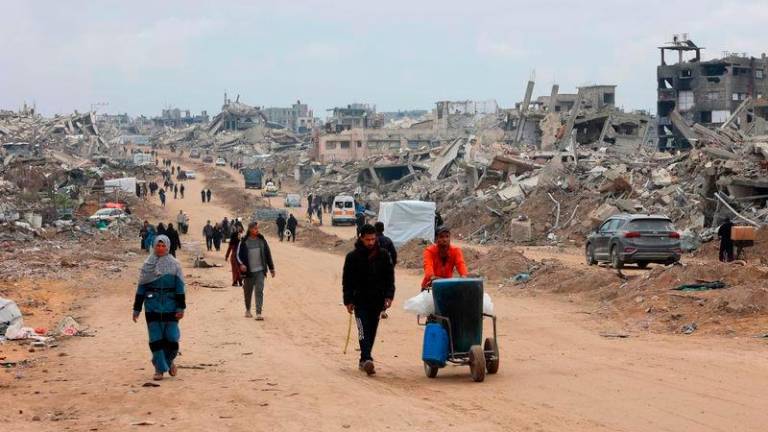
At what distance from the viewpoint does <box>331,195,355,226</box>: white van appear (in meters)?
67.6

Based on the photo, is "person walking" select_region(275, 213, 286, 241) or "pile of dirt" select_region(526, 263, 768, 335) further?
"person walking" select_region(275, 213, 286, 241)

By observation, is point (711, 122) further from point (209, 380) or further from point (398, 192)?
point (209, 380)

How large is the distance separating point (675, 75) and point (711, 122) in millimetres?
5510

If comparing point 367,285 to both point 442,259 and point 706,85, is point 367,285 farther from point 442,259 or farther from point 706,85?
point 706,85

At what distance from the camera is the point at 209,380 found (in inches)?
472

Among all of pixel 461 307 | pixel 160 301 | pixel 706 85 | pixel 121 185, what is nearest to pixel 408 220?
pixel 461 307

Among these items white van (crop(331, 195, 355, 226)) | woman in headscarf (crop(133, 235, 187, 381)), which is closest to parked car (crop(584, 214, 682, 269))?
woman in headscarf (crop(133, 235, 187, 381))

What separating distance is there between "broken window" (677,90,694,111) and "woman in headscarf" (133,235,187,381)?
94929 millimetres

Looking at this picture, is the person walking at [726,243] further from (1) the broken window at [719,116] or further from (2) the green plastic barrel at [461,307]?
(1) the broken window at [719,116]

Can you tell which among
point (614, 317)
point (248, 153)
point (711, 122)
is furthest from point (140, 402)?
point (248, 153)

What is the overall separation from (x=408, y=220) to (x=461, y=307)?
30362 millimetres

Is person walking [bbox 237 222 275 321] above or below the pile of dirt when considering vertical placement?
above

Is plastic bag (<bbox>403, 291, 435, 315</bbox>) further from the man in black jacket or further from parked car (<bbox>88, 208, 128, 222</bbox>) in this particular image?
parked car (<bbox>88, 208, 128, 222</bbox>)

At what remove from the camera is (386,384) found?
→ 38.3 feet
